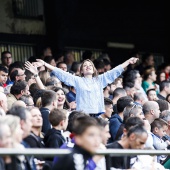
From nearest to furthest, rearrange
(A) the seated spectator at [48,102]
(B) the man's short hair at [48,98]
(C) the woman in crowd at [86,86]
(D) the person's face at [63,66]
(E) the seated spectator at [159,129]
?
(A) the seated spectator at [48,102] < (B) the man's short hair at [48,98] < (E) the seated spectator at [159,129] < (C) the woman in crowd at [86,86] < (D) the person's face at [63,66]

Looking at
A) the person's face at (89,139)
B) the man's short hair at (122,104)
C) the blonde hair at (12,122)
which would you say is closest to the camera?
the person's face at (89,139)

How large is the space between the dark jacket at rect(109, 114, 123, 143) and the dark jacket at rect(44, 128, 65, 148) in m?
1.82

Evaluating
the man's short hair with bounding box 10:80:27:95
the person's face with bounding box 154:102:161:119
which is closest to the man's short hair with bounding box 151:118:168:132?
the person's face with bounding box 154:102:161:119

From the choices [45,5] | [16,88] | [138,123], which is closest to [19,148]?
[138,123]

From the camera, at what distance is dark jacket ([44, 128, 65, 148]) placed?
38.5ft

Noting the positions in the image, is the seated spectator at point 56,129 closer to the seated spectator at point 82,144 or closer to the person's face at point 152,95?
the seated spectator at point 82,144

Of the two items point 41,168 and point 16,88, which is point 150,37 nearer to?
point 16,88

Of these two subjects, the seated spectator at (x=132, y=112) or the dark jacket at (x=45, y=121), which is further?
the seated spectator at (x=132, y=112)

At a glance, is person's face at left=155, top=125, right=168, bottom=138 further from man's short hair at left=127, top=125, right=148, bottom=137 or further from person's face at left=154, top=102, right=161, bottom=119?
man's short hair at left=127, top=125, right=148, bottom=137

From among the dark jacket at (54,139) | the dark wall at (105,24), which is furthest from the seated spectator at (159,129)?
the dark wall at (105,24)

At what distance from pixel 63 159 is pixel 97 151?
78 cm

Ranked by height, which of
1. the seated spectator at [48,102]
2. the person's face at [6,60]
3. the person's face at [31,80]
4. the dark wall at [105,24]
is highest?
the dark wall at [105,24]

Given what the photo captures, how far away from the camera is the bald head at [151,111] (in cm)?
1497

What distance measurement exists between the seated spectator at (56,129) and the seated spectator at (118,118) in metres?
1.62
